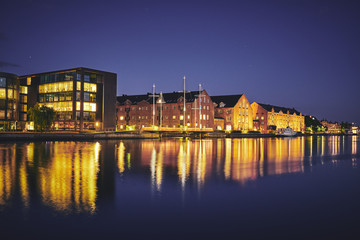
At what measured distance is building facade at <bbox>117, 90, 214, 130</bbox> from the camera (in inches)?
4058

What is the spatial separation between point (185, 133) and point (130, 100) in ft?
127

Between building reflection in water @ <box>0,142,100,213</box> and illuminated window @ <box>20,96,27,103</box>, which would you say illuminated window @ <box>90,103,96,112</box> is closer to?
illuminated window @ <box>20,96,27,103</box>

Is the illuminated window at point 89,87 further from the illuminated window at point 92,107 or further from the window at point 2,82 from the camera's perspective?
the window at point 2,82

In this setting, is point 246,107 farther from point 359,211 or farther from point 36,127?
point 359,211

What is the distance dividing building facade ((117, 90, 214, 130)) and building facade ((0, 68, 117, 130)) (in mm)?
14036

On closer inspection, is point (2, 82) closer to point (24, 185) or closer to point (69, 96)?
point (69, 96)

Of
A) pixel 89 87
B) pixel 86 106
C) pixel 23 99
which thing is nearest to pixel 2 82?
pixel 23 99

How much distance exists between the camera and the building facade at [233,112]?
378ft

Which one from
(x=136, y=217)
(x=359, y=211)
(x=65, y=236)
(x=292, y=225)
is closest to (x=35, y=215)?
(x=65, y=236)

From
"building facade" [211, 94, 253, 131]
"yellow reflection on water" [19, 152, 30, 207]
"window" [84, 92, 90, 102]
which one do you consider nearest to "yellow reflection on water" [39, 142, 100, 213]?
"yellow reflection on water" [19, 152, 30, 207]

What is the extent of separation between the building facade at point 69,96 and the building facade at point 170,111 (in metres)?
14.0

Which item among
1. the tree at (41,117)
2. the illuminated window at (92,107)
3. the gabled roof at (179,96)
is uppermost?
the gabled roof at (179,96)

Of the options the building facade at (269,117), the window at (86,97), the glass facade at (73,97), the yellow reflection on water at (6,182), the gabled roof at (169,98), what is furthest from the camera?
the building facade at (269,117)

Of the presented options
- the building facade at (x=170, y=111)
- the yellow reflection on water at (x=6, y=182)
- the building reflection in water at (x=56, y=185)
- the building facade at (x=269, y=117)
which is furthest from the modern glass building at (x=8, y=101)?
the building facade at (x=269, y=117)
